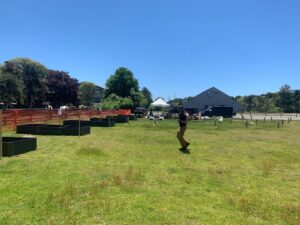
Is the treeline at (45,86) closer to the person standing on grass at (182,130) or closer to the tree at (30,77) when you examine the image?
the tree at (30,77)

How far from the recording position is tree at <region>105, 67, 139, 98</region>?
284 ft

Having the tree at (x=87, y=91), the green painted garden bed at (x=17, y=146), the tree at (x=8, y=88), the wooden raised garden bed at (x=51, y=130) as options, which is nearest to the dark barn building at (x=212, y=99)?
the tree at (x=8, y=88)

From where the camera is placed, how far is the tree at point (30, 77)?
232 ft

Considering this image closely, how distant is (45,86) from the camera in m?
74.9

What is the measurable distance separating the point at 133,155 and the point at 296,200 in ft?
20.2

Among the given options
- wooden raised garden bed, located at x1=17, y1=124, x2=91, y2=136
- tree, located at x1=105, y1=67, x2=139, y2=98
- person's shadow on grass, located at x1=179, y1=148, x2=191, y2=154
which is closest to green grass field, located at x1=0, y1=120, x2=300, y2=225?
person's shadow on grass, located at x1=179, y1=148, x2=191, y2=154

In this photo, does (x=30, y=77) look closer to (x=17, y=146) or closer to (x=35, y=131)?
(x=35, y=131)

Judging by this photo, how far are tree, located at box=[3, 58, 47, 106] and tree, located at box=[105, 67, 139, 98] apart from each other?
18.8 m

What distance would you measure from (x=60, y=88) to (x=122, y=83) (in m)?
16.3

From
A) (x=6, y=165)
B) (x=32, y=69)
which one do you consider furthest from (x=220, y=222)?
Answer: (x=32, y=69)

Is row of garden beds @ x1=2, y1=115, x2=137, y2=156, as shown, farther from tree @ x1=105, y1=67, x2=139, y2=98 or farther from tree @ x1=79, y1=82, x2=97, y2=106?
tree @ x1=79, y1=82, x2=97, y2=106

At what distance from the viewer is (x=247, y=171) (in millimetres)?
9531

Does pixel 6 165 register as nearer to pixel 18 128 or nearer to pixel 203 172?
pixel 203 172

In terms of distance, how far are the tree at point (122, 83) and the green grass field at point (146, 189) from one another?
245 ft
